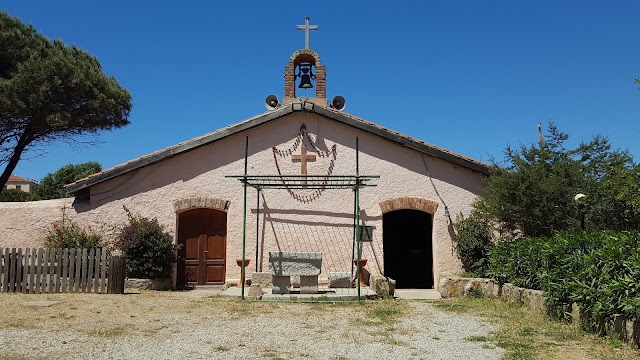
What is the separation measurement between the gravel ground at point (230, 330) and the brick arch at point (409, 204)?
11.3 ft

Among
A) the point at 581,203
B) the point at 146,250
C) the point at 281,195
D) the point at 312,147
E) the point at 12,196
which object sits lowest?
the point at 146,250

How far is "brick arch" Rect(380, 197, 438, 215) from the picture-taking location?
44.0ft

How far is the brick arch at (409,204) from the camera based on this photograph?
528 inches

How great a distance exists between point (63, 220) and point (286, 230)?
18.4 feet

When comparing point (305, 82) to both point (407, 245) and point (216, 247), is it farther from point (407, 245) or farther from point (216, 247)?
point (407, 245)

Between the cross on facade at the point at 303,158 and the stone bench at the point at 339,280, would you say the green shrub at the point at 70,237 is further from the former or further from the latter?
the stone bench at the point at 339,280

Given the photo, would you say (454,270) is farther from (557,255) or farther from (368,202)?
(557,255)

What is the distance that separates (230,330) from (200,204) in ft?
20.6

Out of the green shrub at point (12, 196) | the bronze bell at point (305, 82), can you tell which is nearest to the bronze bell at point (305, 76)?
the bronze bell at point (305, 82)

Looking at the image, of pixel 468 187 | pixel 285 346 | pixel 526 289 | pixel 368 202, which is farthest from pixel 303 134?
pixel 285 346

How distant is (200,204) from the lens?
13.3 meters

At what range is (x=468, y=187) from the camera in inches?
536

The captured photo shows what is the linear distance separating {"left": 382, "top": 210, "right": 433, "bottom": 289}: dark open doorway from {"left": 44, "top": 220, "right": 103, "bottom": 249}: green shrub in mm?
8537

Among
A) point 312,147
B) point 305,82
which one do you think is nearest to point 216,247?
point 312,147
